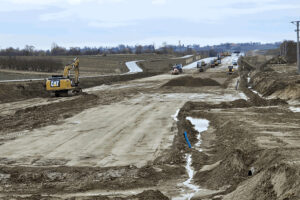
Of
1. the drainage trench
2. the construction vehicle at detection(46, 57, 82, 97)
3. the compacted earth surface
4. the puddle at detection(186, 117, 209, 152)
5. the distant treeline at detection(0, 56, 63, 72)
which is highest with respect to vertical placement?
the distant treeline at detection(0, 56, 63, 72)

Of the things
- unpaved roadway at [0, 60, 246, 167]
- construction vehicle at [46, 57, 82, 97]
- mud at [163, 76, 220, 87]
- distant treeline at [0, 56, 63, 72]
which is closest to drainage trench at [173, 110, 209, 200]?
unpaved roadway at [0, 60, 246, 167]

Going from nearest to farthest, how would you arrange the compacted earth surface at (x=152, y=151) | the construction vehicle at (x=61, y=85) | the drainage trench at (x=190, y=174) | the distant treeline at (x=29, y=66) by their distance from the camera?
the compacted earth surface at (x=152, y=151), the drainage trench at (x=190, y=174), the construction vehicle at (x=61, y=85), the distant treeline at (x=29, y=66)

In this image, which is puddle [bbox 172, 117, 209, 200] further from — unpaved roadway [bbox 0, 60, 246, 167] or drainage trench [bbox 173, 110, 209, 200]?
unpaved roadway [bbox 0, 60, 246, 167]

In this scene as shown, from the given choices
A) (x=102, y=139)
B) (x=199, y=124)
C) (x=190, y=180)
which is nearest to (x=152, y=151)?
(x=102, y=139)

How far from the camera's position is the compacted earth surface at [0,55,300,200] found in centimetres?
1277

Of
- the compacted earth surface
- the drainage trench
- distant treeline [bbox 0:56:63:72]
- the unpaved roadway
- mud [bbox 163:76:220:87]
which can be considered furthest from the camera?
distant treeline [bbox 0:56:63:72]

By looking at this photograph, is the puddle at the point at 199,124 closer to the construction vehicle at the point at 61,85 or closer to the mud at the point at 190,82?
the construction vehicle at the point at 61,85

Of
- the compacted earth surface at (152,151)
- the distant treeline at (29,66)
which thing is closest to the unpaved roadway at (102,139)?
the compacted earth surface at (152,151)

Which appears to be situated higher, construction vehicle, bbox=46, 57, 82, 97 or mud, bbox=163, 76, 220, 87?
construction vehicle, bbox=46, 57, 82, 97

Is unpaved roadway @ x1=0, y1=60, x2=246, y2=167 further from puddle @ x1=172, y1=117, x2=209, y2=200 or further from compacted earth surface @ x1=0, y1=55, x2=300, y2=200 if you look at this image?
Result: puddle @ x1=172, y1=117, x2=209, y2=200

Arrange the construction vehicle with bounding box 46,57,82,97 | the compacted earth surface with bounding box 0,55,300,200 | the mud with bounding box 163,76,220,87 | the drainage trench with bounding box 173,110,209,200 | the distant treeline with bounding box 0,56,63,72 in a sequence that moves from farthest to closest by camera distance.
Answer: the distant treeline with bounding box 0,56,63,72 < the mud with bounding box 163,76,220,87 < the construction vehicle with bounding box 46,57,82,97 < the drainage trench with bounding box 173,110,209,200 < the compacted earth surface with bounding box 0,55,300,200

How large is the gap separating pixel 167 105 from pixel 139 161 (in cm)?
1952

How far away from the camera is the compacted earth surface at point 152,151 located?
41.9ft

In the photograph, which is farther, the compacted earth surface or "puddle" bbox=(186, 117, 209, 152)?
"puddle" bbox=(186, 117, 209, 152)
